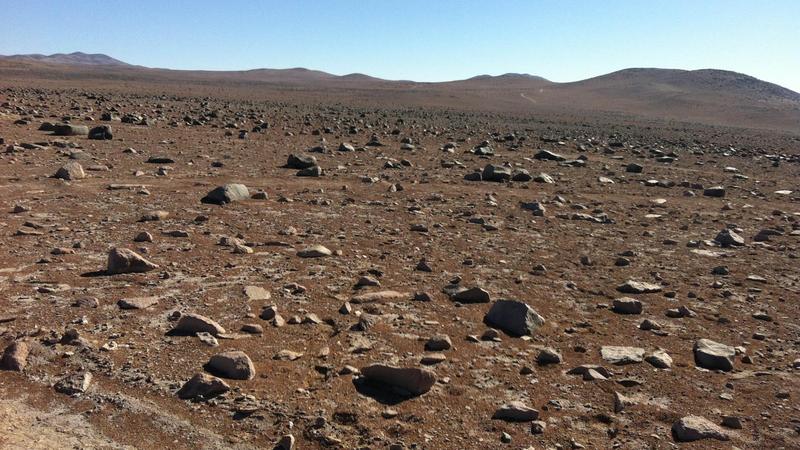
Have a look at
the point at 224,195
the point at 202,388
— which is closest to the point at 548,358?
the point at 202,388

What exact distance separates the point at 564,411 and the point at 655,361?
1.06 m

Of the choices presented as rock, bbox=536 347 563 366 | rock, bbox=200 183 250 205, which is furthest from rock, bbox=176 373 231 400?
rock, bbox=200 183 250 205

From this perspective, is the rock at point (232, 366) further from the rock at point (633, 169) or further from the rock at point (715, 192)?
the rock at point (633, 169)

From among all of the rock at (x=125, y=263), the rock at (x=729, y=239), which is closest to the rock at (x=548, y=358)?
the rock at (x=125, y=263)

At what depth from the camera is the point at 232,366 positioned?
3.94 meters

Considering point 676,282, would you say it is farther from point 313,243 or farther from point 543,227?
point 313,243

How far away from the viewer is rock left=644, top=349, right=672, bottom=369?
4520 mm

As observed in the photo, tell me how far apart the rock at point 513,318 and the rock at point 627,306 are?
32.4 inches

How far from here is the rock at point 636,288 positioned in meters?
6.16

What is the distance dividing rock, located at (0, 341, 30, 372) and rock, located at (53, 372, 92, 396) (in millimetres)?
306

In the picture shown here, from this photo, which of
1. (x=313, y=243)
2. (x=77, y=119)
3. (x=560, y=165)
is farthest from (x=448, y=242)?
(x=77, y=119)

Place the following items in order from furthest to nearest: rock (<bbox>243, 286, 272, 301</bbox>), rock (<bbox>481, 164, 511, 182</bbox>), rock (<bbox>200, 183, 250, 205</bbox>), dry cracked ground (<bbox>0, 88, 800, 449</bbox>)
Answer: rock (<bbox>481, 164, 511, 182</bbox>) < rock (<bbox>200, 183, 250, 205</bbox>) < rock (<bbox>243, 286, 272, 301</bbox>) < dry cracked ground (<bbox>0, 88, 800, 449</bbox>)

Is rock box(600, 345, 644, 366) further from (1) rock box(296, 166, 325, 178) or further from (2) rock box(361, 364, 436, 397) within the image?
(1) rock box(296, 166, 325, 178)

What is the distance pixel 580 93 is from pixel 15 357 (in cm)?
7729
